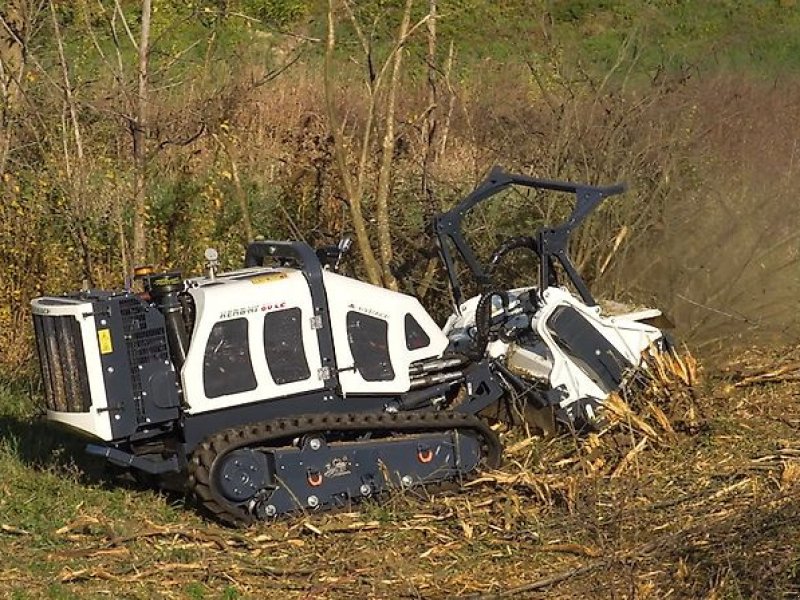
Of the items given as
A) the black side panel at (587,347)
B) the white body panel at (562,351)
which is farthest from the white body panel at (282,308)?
the black side panel at (587,347)

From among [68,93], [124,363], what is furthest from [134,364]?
[68,93]

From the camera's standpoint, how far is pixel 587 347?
922cm

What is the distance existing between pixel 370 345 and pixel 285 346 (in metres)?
0.59

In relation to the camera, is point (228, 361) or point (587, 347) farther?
point (587, 347)

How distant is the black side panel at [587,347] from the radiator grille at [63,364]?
3.00m

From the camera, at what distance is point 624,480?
27.9 ft

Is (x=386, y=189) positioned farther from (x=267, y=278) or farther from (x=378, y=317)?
(x=267, y=278)

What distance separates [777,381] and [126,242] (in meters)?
5.87

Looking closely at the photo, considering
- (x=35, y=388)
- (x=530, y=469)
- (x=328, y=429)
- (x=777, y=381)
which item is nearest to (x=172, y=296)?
(x=328, y=429)

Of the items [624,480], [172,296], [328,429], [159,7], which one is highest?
[159,7]

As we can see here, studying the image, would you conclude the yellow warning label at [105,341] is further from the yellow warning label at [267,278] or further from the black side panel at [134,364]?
the yellow warning label at [267,278]

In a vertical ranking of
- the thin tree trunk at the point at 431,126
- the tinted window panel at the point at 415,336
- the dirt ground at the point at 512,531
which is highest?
the thin tree trunk at the point at 431,126

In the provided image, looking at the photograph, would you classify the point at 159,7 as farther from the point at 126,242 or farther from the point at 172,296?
the point at 172,296

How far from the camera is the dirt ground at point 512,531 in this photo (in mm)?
6844
